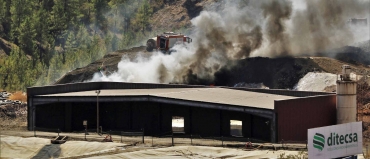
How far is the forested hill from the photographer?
15650 centimetres

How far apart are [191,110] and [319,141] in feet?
79.7

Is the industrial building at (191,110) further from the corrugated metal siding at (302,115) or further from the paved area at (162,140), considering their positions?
the paved area at (162,140)

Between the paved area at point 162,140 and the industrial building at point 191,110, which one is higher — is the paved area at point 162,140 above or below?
below

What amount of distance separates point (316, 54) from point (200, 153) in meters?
55.4

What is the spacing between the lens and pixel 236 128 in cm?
8150

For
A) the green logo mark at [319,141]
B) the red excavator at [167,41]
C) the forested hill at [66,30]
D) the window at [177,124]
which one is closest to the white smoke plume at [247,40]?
the red excavator at [167,41]

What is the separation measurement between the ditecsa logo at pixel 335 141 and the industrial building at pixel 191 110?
12208 millimetres

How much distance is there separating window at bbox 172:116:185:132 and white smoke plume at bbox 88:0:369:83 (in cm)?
2476

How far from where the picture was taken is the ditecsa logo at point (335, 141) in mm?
59344

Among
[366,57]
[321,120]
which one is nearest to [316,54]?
[366,57]

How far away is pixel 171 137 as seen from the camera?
3177 inches

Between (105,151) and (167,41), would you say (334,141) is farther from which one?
(167,41)

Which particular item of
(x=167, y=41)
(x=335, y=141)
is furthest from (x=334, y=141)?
(x=167, y=41)

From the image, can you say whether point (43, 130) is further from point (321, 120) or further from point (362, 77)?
point (362, 77)
